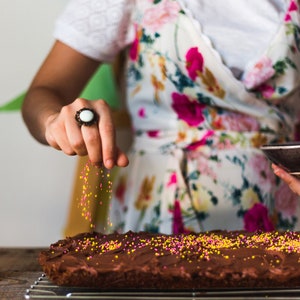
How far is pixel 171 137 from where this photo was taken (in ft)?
4.33

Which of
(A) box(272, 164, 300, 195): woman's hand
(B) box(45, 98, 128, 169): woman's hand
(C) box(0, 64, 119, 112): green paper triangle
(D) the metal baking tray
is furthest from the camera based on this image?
(C) box(0, 64, 119, 112): green paper triangle

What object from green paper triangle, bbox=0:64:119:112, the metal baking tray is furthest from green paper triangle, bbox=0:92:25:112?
the metal baking tray

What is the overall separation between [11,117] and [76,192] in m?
0.26

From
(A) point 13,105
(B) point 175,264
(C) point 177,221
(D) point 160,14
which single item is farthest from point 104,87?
(B) point 175,264

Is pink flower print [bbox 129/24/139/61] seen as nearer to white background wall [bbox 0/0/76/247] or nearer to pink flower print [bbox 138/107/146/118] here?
pink flower print [bbox 138/107/146/118]

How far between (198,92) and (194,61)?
6 centimetres

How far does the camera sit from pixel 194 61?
4.17ft

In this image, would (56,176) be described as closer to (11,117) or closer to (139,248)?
(11,117)

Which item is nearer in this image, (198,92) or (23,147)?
(198,92)

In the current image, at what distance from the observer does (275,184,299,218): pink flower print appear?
137 cm

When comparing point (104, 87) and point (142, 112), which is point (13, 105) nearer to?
point (104, 87)

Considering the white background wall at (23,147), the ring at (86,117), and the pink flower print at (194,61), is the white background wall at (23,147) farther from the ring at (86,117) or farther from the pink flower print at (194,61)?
the ring at (86,117)

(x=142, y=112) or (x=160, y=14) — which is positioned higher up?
(x=160, y=14)

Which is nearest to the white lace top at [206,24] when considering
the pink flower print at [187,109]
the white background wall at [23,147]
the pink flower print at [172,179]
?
the pink flower print at [187,109]
